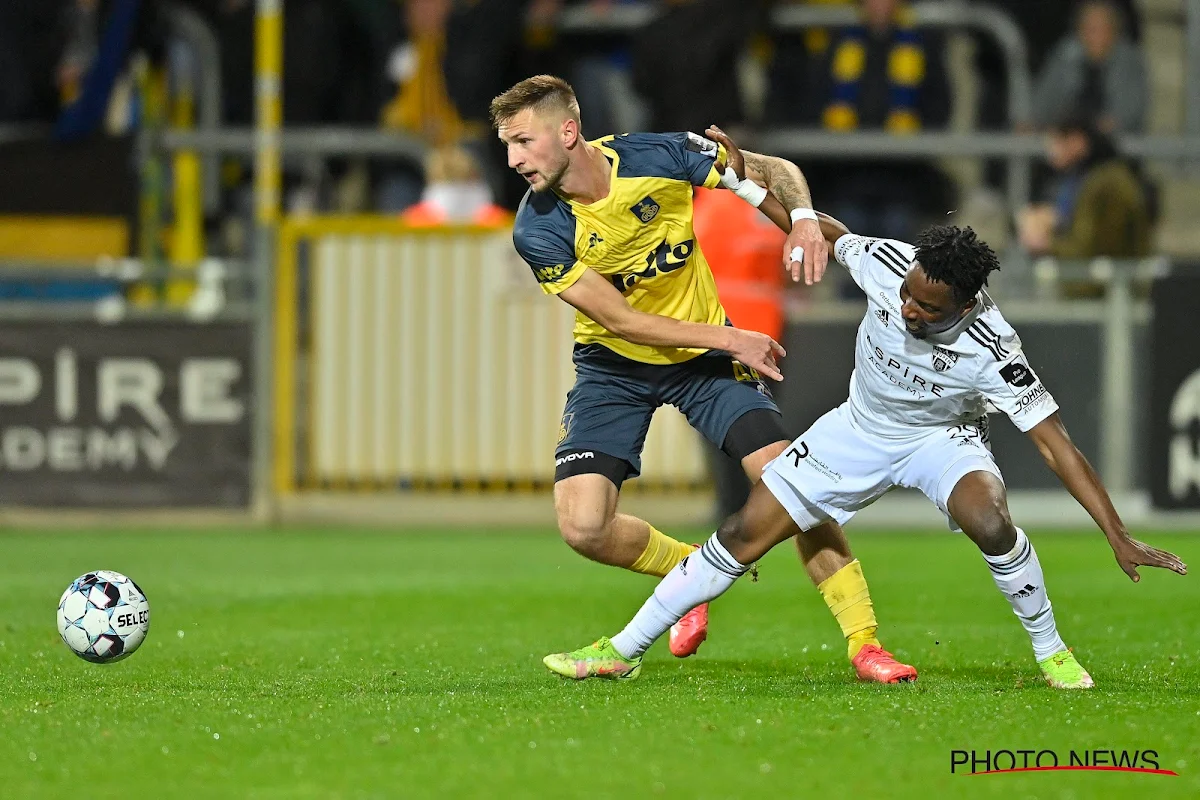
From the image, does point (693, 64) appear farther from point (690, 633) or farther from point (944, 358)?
point (944, 358)

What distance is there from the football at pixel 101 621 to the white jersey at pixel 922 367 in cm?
271

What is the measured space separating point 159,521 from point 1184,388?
286 inches

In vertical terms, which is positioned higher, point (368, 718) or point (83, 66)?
point (83, 66)

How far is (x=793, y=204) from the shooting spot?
696 cm

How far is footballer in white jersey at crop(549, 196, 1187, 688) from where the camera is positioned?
6.16m

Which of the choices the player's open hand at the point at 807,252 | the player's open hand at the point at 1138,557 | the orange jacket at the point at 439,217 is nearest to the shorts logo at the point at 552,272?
the player's open hand at the point at 807,252

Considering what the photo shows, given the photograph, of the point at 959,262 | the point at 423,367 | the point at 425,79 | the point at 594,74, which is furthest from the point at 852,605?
the point at 425,79

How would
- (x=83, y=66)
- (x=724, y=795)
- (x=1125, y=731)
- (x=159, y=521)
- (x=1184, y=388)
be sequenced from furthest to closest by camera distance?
(x=83, y=66), (x=159, y=521), (x=1184, y=388), (x=1125, y=731), (x=724, y=795)

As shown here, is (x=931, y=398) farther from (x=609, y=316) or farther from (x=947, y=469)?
(x=609, y=316)

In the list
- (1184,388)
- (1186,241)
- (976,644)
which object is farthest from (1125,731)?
(1186,241)

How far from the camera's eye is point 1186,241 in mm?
15672

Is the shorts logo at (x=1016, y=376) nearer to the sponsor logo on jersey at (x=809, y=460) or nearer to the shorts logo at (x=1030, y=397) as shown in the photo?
the shorts logo at (x=1030, y=397)

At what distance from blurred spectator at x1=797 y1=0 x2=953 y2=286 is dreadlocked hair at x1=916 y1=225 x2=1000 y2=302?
870 cm

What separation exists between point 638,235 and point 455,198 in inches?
272
